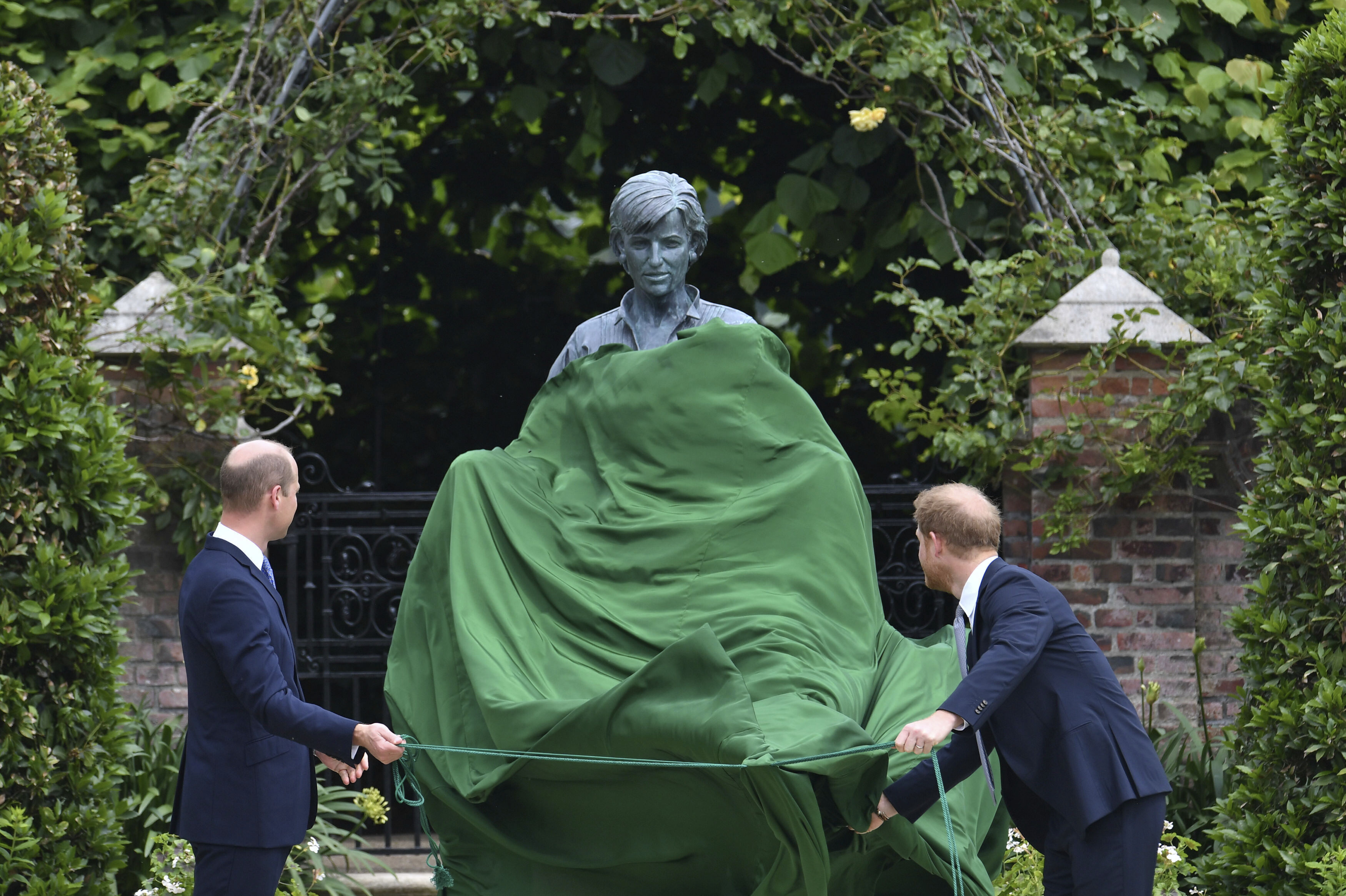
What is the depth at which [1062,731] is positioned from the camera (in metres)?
2.92

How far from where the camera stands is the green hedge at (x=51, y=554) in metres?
4.09

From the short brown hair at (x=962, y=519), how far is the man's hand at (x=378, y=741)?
3.73 feet

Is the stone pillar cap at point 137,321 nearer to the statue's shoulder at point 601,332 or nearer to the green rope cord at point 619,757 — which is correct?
the statue's shoulder at point 601,332

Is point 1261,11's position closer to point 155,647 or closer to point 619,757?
point 619,757

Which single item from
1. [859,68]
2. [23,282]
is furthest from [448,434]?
[23,282]

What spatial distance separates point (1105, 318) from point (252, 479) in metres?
3.26

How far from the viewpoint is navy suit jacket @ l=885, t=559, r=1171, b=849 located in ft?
9.35

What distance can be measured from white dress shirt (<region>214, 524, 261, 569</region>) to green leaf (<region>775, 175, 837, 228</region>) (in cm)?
366

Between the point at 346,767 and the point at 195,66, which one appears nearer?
the point at 346,767

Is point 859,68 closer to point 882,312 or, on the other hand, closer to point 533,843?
point 882,312

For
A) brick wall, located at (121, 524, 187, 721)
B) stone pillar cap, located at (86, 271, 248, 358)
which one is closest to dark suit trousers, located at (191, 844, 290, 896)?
brick wall, located at (121, 524, 187, 721)

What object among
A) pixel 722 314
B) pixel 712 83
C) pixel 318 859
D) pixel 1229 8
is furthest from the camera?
pixel 712 83

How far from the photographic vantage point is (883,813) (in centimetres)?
277

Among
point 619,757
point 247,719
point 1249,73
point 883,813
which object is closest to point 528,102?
point 1249,73
